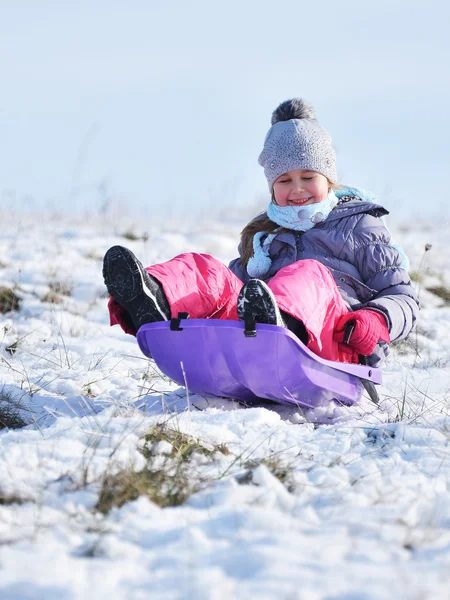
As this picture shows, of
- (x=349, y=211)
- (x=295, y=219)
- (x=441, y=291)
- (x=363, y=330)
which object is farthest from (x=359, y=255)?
(x=441, y=291)

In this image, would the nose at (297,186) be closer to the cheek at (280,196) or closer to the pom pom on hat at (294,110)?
the cheek at (280,196)

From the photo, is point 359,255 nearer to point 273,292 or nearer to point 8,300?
point 273,292

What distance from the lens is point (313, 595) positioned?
117cm

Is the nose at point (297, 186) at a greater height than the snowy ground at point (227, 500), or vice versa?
the nose at point (297, 186)

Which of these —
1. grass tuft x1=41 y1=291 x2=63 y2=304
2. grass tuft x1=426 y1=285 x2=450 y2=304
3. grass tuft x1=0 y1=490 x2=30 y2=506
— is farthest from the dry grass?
grass tuft x1=0 y1=490 x2=30 y2=506

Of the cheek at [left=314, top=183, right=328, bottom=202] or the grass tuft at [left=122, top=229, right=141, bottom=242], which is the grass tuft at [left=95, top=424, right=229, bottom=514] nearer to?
the cheek at [left=314, top=183, right=328, bottom=202]

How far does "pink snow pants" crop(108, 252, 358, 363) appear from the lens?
236 centimetres

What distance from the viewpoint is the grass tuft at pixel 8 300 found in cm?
449

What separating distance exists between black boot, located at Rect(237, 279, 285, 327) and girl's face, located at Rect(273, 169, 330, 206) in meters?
0.97

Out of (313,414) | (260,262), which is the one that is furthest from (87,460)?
(260,262)

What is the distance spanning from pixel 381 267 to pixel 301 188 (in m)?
0.52

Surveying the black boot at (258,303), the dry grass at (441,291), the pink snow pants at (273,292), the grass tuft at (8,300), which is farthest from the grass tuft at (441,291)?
the black boot at (258,303)

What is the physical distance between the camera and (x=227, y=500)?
1.55 m

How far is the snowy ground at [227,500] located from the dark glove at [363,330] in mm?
254
